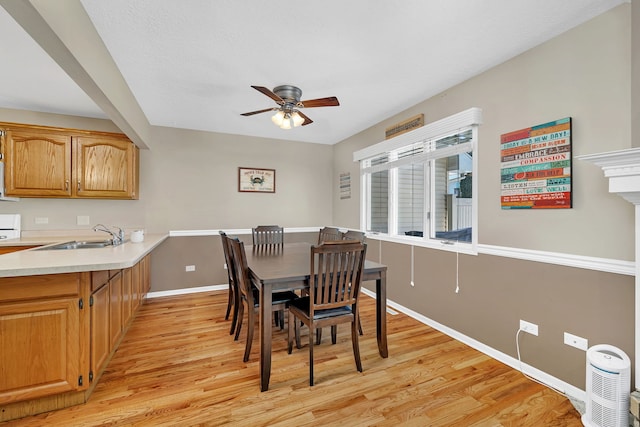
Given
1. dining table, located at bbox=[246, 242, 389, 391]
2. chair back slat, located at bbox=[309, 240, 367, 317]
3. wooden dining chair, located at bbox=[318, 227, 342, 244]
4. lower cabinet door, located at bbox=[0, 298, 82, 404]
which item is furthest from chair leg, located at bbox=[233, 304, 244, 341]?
wooden dining chair, located at bbox=[318, 227, 342, 244]

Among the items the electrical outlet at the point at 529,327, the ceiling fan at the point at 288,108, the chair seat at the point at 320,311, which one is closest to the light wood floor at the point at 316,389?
the electrical outlet at the point at 529,327

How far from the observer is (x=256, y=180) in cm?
465

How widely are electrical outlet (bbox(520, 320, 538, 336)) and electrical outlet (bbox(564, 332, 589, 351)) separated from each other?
0.18 meters

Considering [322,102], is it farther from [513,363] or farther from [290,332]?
[513,363]

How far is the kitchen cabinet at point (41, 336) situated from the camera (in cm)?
163

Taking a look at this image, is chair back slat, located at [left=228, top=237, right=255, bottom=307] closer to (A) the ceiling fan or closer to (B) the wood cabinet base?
(B) the wood cabinet base

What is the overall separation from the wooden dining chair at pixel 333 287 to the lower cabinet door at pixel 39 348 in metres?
1.44

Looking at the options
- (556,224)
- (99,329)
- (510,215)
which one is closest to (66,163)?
(99,329)

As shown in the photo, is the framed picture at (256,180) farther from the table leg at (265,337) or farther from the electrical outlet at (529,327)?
the electrical outlet at (529,327)

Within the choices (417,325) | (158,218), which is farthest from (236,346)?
(158,218)

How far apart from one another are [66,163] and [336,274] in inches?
139

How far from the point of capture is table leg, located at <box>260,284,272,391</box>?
1.95 metres

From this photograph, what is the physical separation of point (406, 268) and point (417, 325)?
66cm

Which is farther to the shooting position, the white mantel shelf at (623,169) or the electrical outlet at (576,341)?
the electrical outlet at (576,341)
